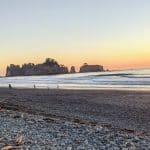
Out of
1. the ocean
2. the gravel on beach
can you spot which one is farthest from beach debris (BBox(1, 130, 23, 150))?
the ocean

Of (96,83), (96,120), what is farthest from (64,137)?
(96,83)

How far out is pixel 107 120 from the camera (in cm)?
2088

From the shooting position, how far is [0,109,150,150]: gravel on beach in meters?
Answer: 11.2

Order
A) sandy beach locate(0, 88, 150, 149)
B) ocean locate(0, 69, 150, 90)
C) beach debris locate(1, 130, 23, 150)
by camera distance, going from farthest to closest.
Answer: ocean locate(0, 69, 150, 90) → sandy beach locate(0, 88, 150, 149) → beach debris locate(1, 130, 23, 150)

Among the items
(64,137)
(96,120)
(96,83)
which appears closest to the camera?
(64,137)

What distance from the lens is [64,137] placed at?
12.3 m

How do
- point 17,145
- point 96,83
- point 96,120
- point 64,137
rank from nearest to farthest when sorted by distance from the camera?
point 17,145 → point 64,137 → point 96,120 → point 96,83

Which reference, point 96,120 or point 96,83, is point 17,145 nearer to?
point 96,120

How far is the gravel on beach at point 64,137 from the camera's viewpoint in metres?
11.2

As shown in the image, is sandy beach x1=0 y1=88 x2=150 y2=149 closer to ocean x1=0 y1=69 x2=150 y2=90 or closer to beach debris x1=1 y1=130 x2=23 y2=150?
beach debris x1=1 y1=130 x2=23 y2=150

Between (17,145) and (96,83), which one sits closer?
(17,145)

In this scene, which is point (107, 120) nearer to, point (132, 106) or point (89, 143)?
point (132, 106)

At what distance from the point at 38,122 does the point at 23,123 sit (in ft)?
2.15

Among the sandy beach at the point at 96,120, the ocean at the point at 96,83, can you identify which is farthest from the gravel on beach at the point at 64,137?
the ocean at the point at 96,83
